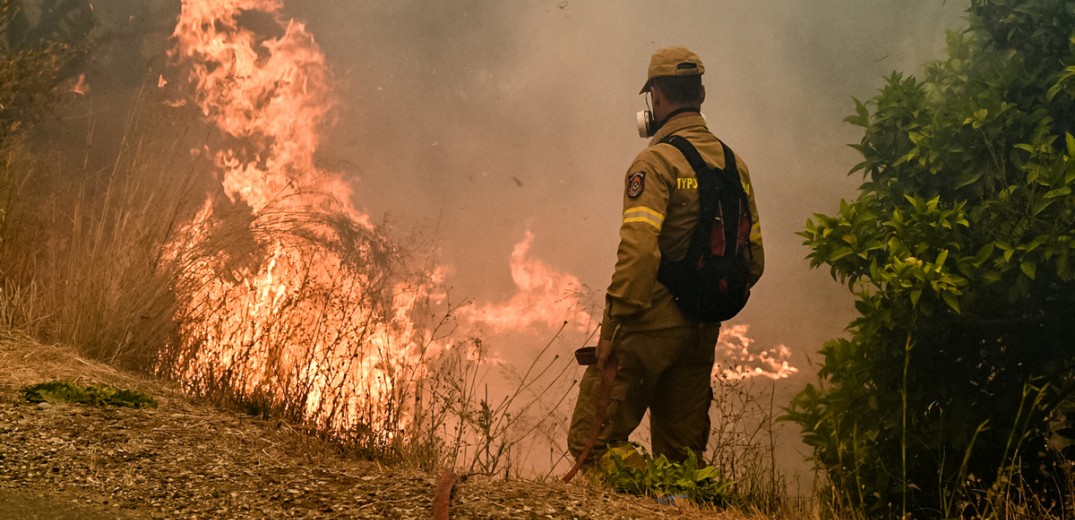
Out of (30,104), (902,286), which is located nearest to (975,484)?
(902,286)

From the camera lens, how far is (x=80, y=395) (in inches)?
172

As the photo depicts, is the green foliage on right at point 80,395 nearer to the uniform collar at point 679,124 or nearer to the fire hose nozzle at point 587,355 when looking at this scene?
the fire hose nozzle at point 587,355

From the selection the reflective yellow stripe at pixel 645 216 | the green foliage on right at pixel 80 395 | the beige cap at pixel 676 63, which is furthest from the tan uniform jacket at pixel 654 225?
the green foliage on right at pixel 80 395

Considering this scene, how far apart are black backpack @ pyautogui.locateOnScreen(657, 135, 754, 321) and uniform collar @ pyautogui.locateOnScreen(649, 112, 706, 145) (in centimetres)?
16

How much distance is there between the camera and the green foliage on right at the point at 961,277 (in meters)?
4.55

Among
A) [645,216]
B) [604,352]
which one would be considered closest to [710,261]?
[645,216]

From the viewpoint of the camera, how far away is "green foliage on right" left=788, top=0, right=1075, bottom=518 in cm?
455

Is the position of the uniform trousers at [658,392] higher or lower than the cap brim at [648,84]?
lower

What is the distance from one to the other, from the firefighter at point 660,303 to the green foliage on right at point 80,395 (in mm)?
2111

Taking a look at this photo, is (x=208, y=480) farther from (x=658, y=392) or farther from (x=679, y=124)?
(x=679, y=124)

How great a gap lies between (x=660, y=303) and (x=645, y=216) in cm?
45

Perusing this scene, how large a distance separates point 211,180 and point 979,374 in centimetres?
595

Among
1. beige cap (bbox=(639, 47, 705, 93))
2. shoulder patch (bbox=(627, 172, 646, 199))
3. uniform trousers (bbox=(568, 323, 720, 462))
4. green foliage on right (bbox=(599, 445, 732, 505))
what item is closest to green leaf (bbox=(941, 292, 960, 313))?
uniform trousers (bbox=(568, 323, 720, 462))

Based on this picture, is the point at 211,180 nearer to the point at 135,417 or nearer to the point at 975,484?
the point at 135,417
